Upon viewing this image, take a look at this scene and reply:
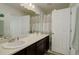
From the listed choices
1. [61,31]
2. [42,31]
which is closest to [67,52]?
[61,31]

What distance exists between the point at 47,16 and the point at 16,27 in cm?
52

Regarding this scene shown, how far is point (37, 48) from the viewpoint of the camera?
1.51 m

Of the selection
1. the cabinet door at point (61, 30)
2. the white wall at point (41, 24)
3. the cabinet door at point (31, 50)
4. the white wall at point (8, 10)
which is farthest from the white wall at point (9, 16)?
the cabinet door at point (61, 30)

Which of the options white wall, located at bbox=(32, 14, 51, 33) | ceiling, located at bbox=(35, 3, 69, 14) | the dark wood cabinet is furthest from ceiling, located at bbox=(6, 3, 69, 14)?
the dark wood cabinet

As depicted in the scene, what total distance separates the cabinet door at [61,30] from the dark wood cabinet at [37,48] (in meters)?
0.13

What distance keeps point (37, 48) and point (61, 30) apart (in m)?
0.52

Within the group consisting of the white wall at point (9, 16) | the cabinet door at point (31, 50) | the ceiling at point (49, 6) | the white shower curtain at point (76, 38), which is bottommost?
the cabinet door at point (31, 50)

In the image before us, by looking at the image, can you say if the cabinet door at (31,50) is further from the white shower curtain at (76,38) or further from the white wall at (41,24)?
the white shower curtain at (76,38)

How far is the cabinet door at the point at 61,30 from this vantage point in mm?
1357

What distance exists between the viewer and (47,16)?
138 cm

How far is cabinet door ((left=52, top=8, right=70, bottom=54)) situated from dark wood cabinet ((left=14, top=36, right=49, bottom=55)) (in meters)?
0.13
